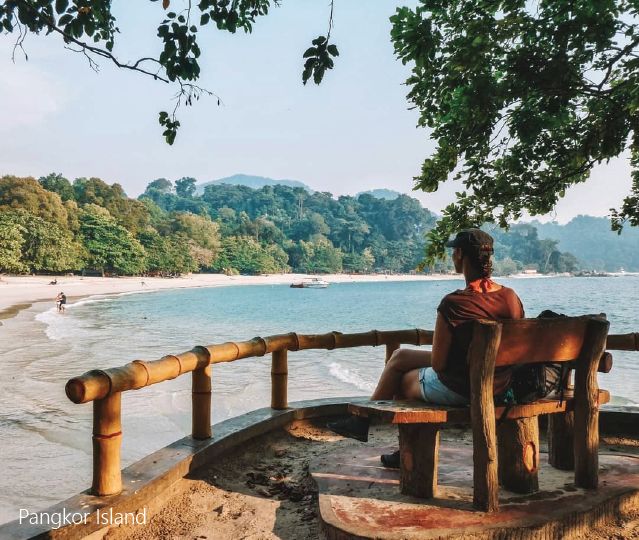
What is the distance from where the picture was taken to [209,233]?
298ft

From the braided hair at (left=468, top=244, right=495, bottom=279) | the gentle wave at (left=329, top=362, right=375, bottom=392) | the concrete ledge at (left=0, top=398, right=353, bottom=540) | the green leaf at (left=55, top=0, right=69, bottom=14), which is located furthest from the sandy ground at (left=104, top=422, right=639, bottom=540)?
the gentle wave at (left=329, top=362, right=375, bottom=392)

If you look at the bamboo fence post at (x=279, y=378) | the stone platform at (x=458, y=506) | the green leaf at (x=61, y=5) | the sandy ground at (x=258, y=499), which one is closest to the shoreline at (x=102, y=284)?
the bamboo fence post at (x=279, y=378)

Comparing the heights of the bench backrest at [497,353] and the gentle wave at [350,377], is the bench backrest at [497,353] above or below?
above

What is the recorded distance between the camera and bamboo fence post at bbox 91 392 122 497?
2.53 m

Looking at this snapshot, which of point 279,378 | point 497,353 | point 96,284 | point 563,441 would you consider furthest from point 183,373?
point 96,284

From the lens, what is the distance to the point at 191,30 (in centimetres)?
340

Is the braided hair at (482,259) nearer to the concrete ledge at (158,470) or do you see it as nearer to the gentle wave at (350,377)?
the concrete ledge at (158,470)

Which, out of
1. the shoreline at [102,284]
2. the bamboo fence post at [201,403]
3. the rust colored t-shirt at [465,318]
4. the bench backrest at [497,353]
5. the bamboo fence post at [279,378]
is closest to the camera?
the bench backrest at [497,353]

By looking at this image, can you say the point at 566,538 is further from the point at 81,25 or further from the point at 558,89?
the point at 81,25

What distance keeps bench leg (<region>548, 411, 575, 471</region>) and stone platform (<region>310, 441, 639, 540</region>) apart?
65mm

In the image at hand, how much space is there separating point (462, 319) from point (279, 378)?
1.99 m

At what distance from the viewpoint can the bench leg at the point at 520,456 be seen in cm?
264

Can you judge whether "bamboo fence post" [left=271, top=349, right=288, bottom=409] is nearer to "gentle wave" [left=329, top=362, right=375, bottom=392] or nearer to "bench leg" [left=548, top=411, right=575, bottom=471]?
"bench leg" [left=548, top=411, right=575, bottom=471]

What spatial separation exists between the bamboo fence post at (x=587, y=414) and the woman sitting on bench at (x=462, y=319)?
0.38 meters
